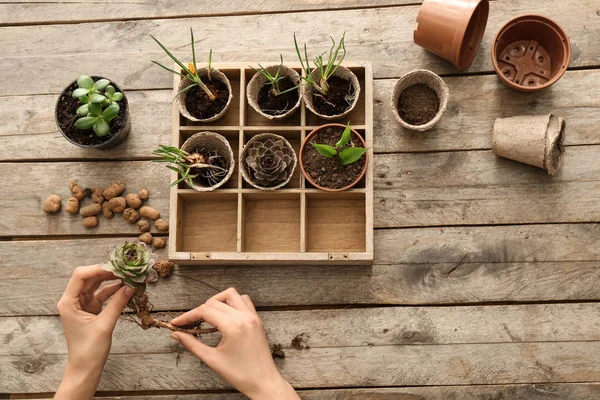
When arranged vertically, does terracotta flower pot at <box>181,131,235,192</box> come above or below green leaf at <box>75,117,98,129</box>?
below

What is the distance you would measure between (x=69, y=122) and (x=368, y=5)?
35.2 inches

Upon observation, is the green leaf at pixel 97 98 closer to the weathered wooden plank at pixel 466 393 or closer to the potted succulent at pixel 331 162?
the potted succulent at pixel 331 162

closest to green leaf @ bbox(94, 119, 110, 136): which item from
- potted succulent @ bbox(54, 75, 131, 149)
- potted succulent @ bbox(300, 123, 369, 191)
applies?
potted succulent @ bbox(54, 75, 131, 149)

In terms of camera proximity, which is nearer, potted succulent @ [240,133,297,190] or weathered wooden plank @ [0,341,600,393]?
potted succulent @ [240,133,297,190]

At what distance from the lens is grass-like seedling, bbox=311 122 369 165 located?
136cm

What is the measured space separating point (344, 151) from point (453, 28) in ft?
1.42

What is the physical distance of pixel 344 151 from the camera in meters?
1.38

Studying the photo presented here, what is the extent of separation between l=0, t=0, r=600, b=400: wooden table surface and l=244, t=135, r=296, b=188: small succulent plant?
267 mm

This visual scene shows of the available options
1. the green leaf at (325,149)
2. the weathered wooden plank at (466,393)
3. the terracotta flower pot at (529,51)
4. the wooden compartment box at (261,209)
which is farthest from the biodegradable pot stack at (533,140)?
the weathered wooden plank at (466,393)

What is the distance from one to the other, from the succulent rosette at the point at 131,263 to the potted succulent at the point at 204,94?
38 centimetres

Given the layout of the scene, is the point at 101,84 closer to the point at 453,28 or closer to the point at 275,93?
the point at 275,93

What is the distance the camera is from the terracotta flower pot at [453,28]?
1.44 meters

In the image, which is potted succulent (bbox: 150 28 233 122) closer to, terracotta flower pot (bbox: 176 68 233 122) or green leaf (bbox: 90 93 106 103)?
terracotta flower pot (bbox: 176 68 233 122)

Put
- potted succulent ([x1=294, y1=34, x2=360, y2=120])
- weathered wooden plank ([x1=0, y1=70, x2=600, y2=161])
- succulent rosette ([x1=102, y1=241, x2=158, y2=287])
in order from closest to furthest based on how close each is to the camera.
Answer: succulent rosette ([x1=102, y1=241, x2=158, y2=287]) → potted succulent ([x1=294, y1=34, x2=360, y2=120]) → weathered wooden plank ([x1=0, y1=70, x2=600, y2=161])
